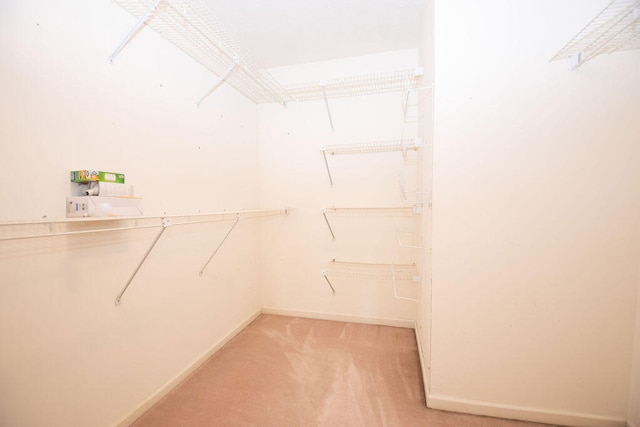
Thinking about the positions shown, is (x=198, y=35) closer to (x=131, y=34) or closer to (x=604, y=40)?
(x=131, y=34)

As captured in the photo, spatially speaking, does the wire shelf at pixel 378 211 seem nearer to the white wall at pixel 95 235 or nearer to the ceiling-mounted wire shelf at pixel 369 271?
the ceiling-mounted wire shelf at pixel 369 271

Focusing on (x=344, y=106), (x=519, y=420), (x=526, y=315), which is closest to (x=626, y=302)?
(x=526, y=315)

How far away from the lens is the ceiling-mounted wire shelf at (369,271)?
2.55 metres

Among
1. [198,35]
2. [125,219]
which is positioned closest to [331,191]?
[198,35]

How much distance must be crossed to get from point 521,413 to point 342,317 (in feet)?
→ 5.18

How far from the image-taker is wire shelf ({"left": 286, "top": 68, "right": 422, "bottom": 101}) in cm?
234

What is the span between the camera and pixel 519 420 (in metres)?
1.54

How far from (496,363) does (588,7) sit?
6.61 feet

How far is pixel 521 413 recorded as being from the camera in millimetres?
1535

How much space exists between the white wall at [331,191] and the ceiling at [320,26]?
19 centimetres

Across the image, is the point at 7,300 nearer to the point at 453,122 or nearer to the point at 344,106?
the point at 453,122

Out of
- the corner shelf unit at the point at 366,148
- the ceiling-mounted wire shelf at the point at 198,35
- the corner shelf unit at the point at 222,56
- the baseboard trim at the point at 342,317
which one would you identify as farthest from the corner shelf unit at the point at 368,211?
the ceiling-mounted wire shelf at the point at 198,35

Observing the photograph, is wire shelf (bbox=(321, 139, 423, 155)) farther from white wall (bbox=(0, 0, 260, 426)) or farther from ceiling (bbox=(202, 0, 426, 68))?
white wall (bbox=(0, 0, 260, 426))

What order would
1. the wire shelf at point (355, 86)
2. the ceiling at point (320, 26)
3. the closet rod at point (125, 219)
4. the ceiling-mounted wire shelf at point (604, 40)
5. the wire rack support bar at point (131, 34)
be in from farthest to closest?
the wire shelf at point (355, 86) < the ceiling at point (320, 26) < the wire rack support bar at point (131, 34) < the ceiling-mounted wire shelf at point (604, 40) < the closet rod at point (125, 219)
